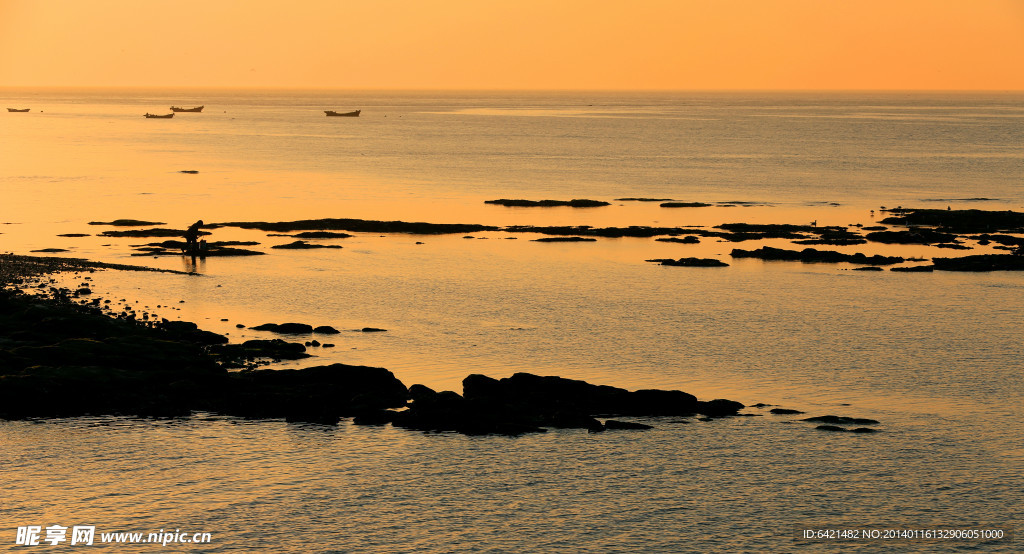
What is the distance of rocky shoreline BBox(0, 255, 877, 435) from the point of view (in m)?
36.3

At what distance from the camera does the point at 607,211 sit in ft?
330

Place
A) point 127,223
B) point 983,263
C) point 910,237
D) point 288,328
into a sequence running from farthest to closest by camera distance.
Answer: point 127,223 < point 910,237 < point 983,263 < point 288,328

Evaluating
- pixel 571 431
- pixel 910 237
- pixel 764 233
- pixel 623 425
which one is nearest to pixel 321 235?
pixel 764 233

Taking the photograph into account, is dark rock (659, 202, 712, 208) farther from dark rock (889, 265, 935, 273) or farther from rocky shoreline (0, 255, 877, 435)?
rocky shoreline (0, 255, 877, 435)

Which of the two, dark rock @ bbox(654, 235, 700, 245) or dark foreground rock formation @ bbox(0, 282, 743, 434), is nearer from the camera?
dark foreground rock formation @ bbox(0, 282, 743, 434)

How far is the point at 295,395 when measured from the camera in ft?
122

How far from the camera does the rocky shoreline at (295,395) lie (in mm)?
36312

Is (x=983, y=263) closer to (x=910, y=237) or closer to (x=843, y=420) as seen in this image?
(x=910, y=237)

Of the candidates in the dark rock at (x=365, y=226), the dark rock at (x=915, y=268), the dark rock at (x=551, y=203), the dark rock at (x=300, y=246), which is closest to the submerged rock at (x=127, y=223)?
the dark rock at (x=365, y=226)

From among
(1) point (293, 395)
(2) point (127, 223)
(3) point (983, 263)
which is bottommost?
(1) point (293, 395)

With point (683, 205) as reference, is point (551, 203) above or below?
above

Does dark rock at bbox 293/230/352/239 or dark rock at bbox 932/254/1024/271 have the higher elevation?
dark rock at bbox 293/230/352/239

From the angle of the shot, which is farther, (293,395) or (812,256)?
(812,256)

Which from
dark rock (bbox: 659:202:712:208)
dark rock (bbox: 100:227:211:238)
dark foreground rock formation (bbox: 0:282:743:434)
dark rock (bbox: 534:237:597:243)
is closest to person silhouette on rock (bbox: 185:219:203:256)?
dark rock (bbox: 100:227:211:238)
